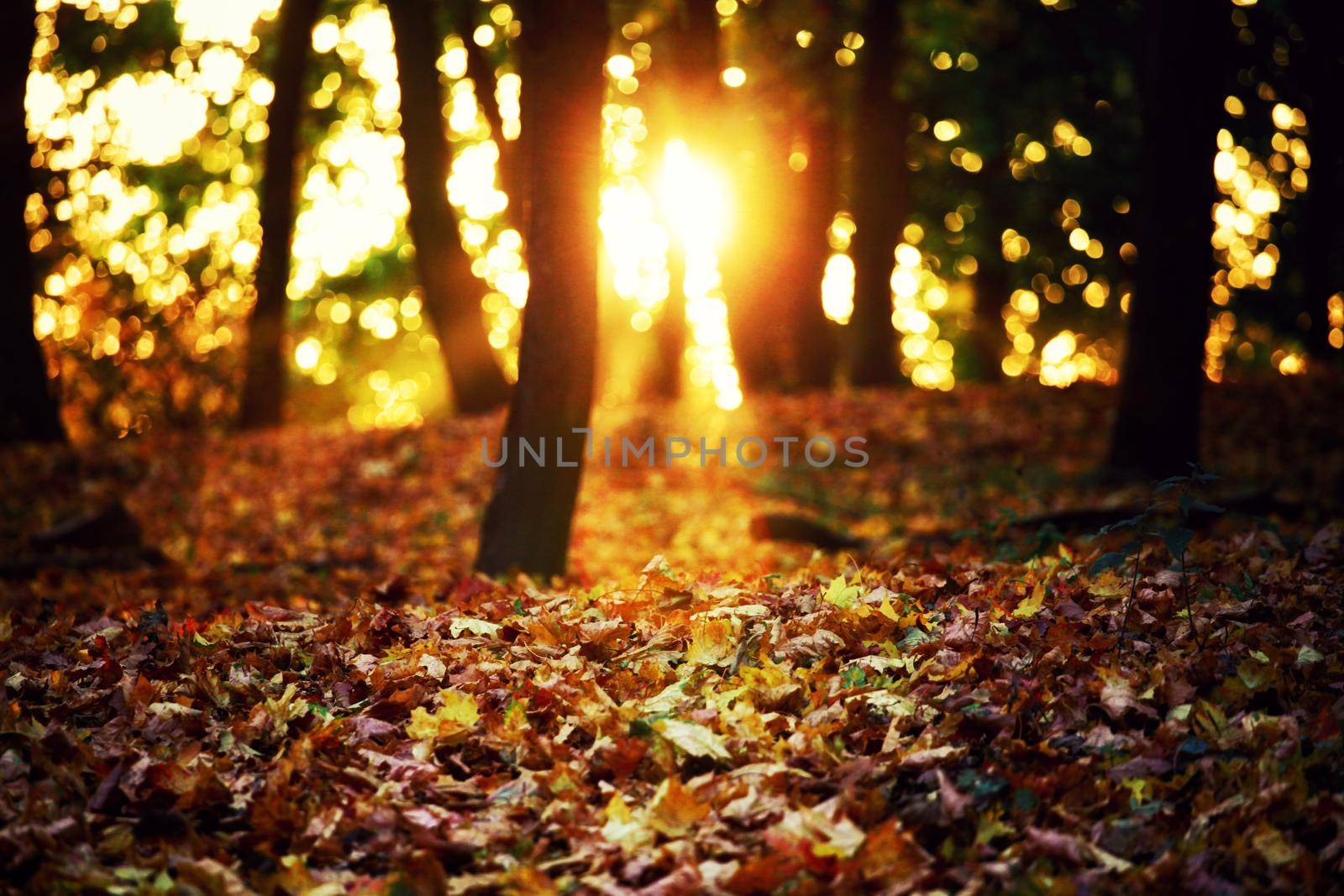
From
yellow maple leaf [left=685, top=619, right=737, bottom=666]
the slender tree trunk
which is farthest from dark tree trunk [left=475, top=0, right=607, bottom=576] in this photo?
the slender tree trunk

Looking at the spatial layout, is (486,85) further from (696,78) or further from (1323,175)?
(1323,175)

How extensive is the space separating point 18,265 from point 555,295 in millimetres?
8535

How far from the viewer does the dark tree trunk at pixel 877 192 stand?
15.9m

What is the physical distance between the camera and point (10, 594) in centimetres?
772

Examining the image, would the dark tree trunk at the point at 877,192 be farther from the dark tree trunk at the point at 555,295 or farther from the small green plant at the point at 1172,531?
the small green plant at the point at 1172,531

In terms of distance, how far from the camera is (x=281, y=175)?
626 inches

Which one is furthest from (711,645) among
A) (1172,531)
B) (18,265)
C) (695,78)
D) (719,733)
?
(695,78)

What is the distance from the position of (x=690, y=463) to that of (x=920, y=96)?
8466 millimetres

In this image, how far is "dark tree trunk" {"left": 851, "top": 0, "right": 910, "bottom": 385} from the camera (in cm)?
1590

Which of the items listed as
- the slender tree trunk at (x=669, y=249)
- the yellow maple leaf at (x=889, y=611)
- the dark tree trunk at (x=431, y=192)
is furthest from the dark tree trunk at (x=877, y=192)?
the yellow maple leaf at (x=889, y=611)

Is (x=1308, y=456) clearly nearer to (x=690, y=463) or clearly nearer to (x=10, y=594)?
(x=690, y=463)

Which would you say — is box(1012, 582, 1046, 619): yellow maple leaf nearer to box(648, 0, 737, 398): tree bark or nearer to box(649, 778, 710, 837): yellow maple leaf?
box(649, 778, 710, 837): yellow maple leaf

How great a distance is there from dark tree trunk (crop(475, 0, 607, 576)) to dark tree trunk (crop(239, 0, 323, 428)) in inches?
395

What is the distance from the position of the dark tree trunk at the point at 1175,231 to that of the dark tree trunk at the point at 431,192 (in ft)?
27.2
